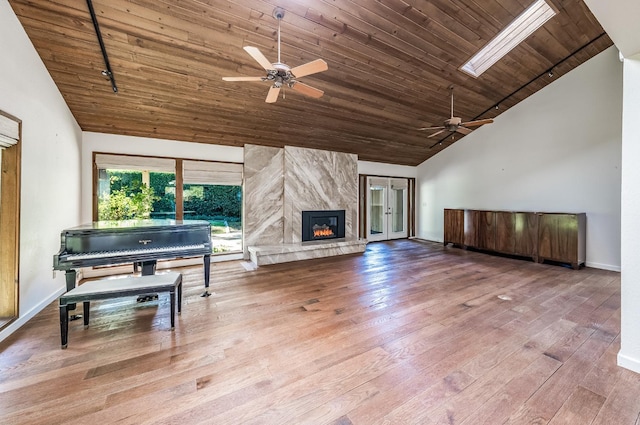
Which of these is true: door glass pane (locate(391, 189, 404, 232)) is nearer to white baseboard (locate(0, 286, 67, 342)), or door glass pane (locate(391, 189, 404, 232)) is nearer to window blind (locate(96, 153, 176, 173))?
window blind (locate(96, 153, 176, 173))

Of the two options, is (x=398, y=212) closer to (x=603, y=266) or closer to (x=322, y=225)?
(x=322, y=225)

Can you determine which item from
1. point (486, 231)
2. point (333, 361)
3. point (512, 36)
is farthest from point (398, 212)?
point (333, 361)

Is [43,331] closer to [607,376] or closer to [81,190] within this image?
[81,190]

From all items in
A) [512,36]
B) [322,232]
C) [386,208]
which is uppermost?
[512,36]

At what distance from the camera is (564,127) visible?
5164mm

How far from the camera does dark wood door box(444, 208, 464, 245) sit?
6.62 m

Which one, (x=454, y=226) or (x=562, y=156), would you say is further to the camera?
(x=454, y=226)

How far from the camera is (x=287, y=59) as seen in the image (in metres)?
3.53

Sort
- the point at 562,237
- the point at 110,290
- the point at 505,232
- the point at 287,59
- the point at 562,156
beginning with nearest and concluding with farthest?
the point at 110,290 < the point at 287,59 < the point at 562,237 < the point at 562,156 < the point at 505,232

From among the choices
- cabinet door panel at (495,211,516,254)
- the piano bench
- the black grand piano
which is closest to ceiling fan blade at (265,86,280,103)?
the black grand piano

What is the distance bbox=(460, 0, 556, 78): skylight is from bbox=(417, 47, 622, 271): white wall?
2.14 meters

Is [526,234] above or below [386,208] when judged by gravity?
below

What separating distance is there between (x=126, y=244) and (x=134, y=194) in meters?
2.30

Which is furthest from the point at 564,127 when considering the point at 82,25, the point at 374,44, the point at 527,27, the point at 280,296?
the point at 82,25
